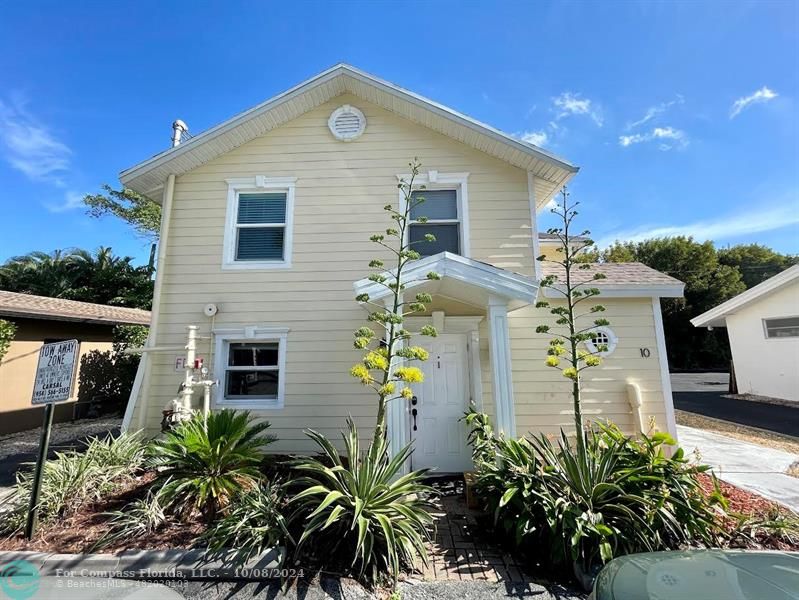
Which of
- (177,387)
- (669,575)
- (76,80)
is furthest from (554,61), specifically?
(76,80)

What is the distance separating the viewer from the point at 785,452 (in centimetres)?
700

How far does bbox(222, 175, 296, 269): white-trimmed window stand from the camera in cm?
664

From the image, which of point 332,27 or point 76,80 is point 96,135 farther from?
point 332,27

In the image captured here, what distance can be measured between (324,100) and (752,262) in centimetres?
4332

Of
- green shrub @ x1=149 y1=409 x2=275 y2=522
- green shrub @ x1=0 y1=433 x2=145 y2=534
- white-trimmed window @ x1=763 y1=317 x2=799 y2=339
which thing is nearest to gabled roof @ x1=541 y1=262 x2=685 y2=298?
green shrub @ x1=149 y1=409 x2=275 y2=522

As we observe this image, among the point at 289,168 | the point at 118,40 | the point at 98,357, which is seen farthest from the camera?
the point at 98,357

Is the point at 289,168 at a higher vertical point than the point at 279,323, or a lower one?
higher

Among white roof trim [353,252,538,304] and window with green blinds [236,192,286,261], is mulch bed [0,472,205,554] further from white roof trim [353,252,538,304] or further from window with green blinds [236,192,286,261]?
window with green blinds [236,192,286,261]

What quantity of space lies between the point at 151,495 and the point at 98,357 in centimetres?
1009

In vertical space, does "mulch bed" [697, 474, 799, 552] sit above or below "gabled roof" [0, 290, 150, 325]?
below

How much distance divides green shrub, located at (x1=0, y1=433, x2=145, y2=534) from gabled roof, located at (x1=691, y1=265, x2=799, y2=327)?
60.4 ft

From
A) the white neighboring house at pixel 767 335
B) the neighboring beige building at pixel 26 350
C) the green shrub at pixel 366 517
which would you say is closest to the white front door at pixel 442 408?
the green shrub at pixel 366 517

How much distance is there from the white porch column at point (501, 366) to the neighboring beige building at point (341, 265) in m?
0.38

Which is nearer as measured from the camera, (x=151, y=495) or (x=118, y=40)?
(x=151, y=495)
